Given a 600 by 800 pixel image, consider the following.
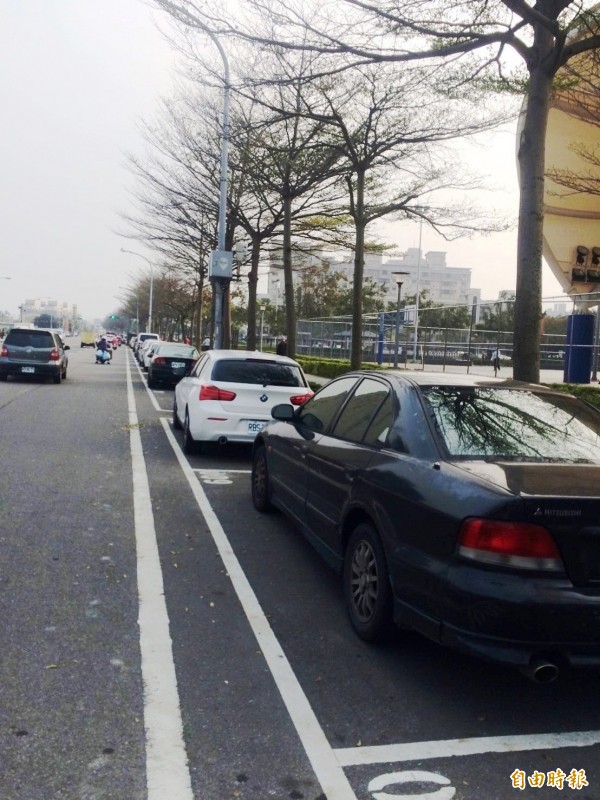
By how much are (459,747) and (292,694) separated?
812mm

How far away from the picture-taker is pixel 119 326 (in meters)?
171

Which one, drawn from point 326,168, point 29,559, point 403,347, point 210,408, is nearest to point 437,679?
point 29,559

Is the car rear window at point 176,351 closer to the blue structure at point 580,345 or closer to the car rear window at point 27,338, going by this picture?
the car rear window at point 27,338

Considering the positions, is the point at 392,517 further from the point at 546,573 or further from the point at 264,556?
the point at 264,556

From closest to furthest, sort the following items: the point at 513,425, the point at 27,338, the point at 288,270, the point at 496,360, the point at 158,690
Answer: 1. the point at 158,690
2. the point at 513,425
3. the point at 496,360
4. the point at 288,270
5. the point at 27,338

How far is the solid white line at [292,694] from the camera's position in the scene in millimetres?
2900

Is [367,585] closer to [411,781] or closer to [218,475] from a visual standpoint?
[411,781]

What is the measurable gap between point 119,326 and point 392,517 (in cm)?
17284

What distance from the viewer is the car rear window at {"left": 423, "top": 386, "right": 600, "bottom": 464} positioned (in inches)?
156

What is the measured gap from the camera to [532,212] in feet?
30.6

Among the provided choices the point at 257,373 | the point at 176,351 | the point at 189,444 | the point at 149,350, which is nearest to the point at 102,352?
the point at 149,350

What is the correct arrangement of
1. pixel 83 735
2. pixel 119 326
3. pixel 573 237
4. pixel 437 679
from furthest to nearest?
pixel 119 326
pixel 573 237
pixel 437 679
pixel 83 735

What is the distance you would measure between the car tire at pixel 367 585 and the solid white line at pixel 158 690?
41.5 inches

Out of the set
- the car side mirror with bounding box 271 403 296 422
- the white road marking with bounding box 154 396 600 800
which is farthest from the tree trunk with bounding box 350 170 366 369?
the white road marking with bounding box 154 396 600 800
